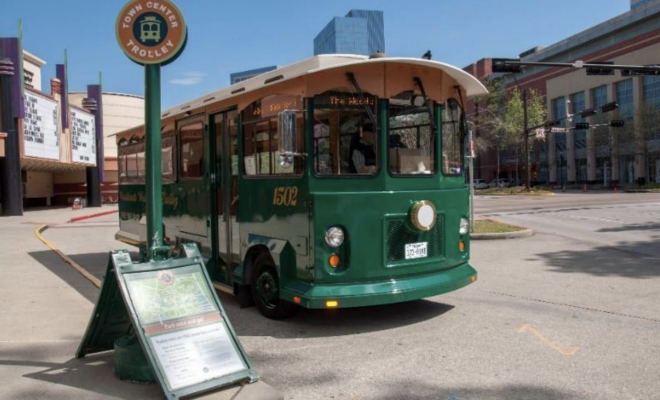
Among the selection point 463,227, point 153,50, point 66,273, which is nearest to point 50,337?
point 153,50

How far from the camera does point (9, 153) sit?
28031 mm

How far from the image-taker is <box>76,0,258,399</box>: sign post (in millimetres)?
4180

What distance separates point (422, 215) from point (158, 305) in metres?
3.00

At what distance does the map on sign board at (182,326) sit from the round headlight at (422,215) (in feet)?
8.05

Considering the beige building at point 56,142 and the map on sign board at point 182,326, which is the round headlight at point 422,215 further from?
the beige building at point 56,142

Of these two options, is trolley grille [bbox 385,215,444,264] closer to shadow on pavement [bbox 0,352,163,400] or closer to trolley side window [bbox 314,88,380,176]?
trolley side window [bbox 314,88,380,176]

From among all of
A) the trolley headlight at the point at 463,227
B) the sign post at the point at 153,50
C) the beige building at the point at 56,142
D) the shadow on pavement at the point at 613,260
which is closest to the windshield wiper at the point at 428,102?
the trolley headlight at the point at 463,227

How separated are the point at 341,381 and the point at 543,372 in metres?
1.68

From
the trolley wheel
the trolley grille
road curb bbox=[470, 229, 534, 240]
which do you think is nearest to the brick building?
road curb bbox=[470, 229, 534, 240]

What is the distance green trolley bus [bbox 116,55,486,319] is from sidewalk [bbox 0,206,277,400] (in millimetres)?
1899

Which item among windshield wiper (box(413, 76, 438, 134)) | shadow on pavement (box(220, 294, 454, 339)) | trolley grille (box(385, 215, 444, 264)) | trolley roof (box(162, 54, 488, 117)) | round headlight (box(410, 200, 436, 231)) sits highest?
trolley roof (box(162, 54, 488, 117))

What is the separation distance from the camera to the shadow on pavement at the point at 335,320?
6156mm

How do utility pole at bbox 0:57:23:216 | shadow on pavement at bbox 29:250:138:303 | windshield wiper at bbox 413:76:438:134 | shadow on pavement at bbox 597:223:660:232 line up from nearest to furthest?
windshield wiper at bbox 413:76:438:134 < shadow on pavement at bbox 29:250:138:303 < shadow on pavement at bbox 597:223:660:232 < utility pole at bbox 0:57:23:216

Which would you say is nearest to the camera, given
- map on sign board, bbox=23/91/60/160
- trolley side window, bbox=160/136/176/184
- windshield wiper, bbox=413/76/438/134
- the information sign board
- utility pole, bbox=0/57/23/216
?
the information sign board
